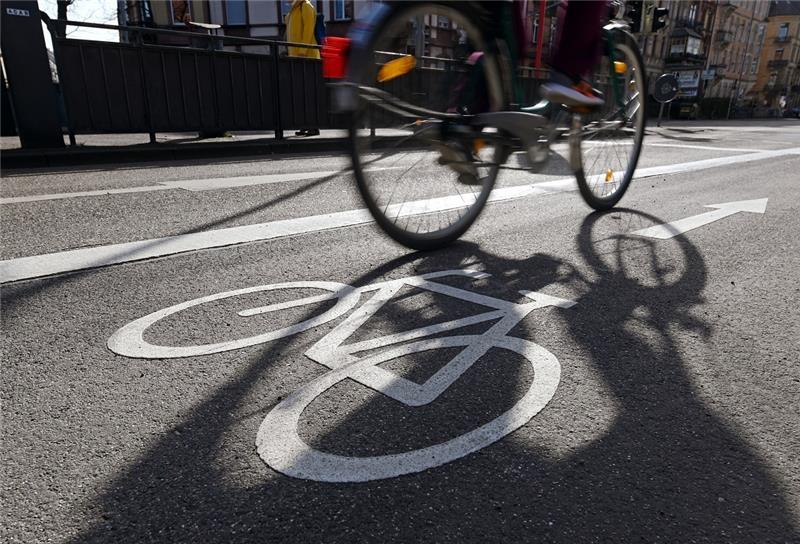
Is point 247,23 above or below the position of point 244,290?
above

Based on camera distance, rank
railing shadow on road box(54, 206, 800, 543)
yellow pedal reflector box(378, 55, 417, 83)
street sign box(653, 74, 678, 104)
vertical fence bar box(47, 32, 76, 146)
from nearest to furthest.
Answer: railing shadow on road box(54, 206, 800, 543) < yellow pedal reflector box(378, 55, 417, 83) < vertical fence bar box(47, 32, 76, 146) < street sign box(653, 74, 678, 104)

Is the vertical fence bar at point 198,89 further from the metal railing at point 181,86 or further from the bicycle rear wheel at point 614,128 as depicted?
the bicycle rear wheel at point 614,128

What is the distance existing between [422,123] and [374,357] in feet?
4.64

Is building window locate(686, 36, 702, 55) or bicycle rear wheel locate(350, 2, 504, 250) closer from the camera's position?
bicycle rear wheel locate(350, 2, 504, 250)

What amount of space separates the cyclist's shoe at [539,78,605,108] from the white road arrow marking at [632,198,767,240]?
1026mm

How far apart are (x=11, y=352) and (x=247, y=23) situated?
34.3 metres

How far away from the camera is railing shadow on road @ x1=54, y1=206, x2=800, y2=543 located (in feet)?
3.77

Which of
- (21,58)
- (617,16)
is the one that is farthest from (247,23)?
(617,16)

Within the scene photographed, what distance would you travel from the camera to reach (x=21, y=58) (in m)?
6.98

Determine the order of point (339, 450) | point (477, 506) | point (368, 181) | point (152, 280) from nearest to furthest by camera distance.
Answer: point (477, 506) → point (339, 450) → point (152, 280) → point (368, 181)

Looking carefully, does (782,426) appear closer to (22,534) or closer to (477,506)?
(477,506)

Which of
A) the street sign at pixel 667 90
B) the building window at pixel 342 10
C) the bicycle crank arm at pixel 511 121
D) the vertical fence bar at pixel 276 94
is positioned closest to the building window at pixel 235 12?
the building window at pixel 342 10

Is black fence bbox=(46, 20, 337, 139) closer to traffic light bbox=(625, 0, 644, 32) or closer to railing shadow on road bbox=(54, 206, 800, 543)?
traffic light bbox=(625, 0, 644, 32)

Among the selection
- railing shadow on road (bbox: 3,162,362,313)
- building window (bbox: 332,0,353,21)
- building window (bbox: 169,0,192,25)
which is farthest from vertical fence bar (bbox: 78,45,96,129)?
building window (bbox: 169,0,192,25)
